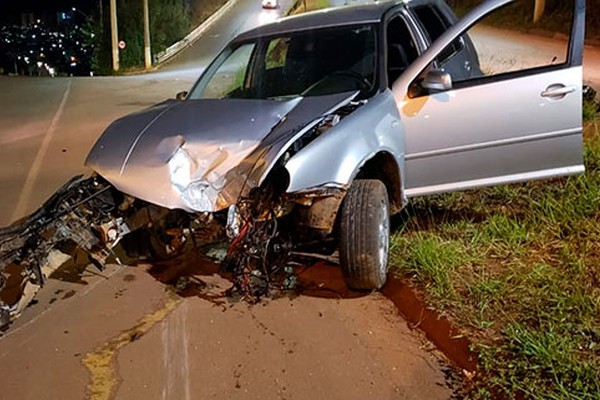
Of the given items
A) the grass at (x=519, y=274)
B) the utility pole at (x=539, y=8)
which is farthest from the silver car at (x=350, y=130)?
the utility pole at (x=539, y=8)

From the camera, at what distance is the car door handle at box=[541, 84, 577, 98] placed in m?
3.85

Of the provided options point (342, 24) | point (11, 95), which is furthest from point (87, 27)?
point (342, 24)

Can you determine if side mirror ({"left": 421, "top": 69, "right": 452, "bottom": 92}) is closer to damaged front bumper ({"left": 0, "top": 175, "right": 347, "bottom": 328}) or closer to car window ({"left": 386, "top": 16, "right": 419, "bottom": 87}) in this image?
car window ({"left": 386, "top": 16, "right": 419, "bottom": 87})

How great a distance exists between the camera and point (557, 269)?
359cm

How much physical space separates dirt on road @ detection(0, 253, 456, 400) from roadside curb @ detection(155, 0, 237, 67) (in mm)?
26106

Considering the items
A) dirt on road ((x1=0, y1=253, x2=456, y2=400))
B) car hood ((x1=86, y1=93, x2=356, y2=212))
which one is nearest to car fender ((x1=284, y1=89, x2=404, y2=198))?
car hood ((x1=86, y1=93, x2=356, y2=212))

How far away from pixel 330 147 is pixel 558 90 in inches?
65.1

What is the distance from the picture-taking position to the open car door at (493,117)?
3879mm

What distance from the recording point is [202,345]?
131 inches

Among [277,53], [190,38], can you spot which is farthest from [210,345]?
[190,38]

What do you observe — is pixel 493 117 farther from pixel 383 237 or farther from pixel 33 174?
pixel 33 174

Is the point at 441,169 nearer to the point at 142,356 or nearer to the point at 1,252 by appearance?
the point at 142,356

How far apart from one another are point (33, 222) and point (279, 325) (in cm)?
154

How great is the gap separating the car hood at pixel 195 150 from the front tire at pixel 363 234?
536 mm
